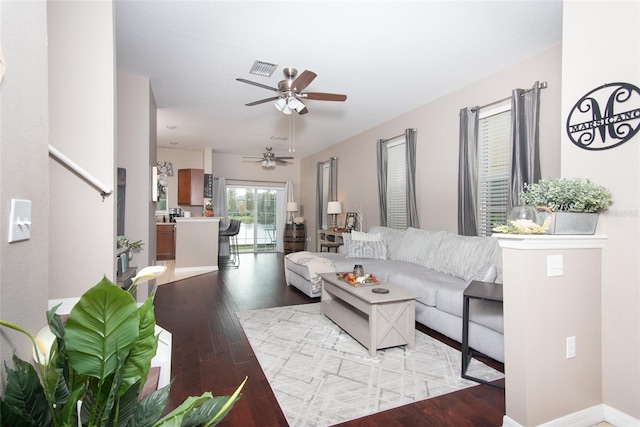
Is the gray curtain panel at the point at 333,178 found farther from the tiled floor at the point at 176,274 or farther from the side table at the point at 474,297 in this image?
the side table at the point at 474,297

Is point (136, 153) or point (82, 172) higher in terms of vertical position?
point (136, 153)

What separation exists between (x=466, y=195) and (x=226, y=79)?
3317 millimetres

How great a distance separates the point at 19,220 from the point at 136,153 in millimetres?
3622

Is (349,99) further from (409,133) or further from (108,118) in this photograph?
(108,118)

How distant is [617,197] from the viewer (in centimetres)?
190

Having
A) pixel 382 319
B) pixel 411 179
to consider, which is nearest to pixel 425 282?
pixel 382 319

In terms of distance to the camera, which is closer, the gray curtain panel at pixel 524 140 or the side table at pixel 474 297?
the side table at pixel 474 297

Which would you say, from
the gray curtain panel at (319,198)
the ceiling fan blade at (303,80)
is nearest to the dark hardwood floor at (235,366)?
the ceiling fan blade at (303,80)

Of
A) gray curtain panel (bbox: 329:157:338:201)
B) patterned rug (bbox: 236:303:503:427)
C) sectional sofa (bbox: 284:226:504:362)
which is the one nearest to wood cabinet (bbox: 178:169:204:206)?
gray curtain panel (bbox: 329:157:338:201)

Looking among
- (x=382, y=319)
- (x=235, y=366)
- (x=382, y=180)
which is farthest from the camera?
(x=382, y=180)

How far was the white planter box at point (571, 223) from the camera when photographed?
1889mm

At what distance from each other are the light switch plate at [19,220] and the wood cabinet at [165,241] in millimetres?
7758

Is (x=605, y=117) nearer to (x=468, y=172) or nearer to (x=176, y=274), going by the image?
(x=468, y=172)

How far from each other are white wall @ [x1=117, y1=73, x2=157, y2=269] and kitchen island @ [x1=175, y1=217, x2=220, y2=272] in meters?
2.53
